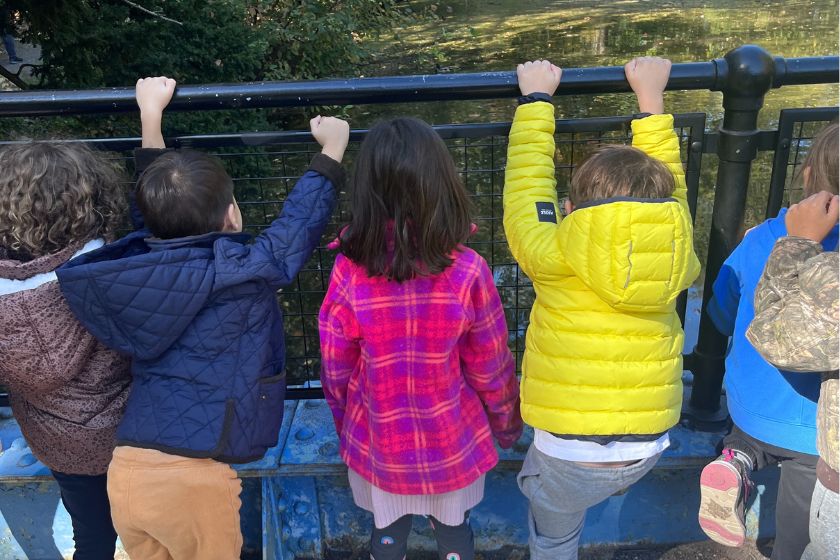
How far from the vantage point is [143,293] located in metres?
1.88

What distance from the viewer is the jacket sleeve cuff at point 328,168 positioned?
2107 millimetres

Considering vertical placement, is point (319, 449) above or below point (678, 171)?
below

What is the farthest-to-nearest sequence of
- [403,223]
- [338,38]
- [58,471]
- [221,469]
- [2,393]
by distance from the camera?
[338,38] < [2,393] < [58,471] < [221,469] < [403,223]

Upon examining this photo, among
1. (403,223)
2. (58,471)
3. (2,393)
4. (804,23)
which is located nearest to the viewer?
(403,223)

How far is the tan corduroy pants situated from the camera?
200 cm

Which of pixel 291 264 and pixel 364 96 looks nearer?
pixel 291 264

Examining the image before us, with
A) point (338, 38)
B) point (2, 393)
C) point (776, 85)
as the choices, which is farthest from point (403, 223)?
point (338, 38)

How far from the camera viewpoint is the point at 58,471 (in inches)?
88.1

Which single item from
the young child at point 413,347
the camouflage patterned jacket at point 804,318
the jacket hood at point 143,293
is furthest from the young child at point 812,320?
the jacket hood at point 143,293

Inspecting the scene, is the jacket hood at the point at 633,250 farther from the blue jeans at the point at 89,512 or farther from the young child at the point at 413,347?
the blue jeans at the point at 89,512

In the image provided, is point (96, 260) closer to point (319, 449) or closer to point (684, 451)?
point (319, 449)

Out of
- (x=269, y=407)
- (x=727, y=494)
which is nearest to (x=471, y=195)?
(x=269, y=407)

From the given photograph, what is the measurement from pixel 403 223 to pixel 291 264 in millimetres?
319

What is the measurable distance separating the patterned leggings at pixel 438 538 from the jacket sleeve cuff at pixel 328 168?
95 cm
